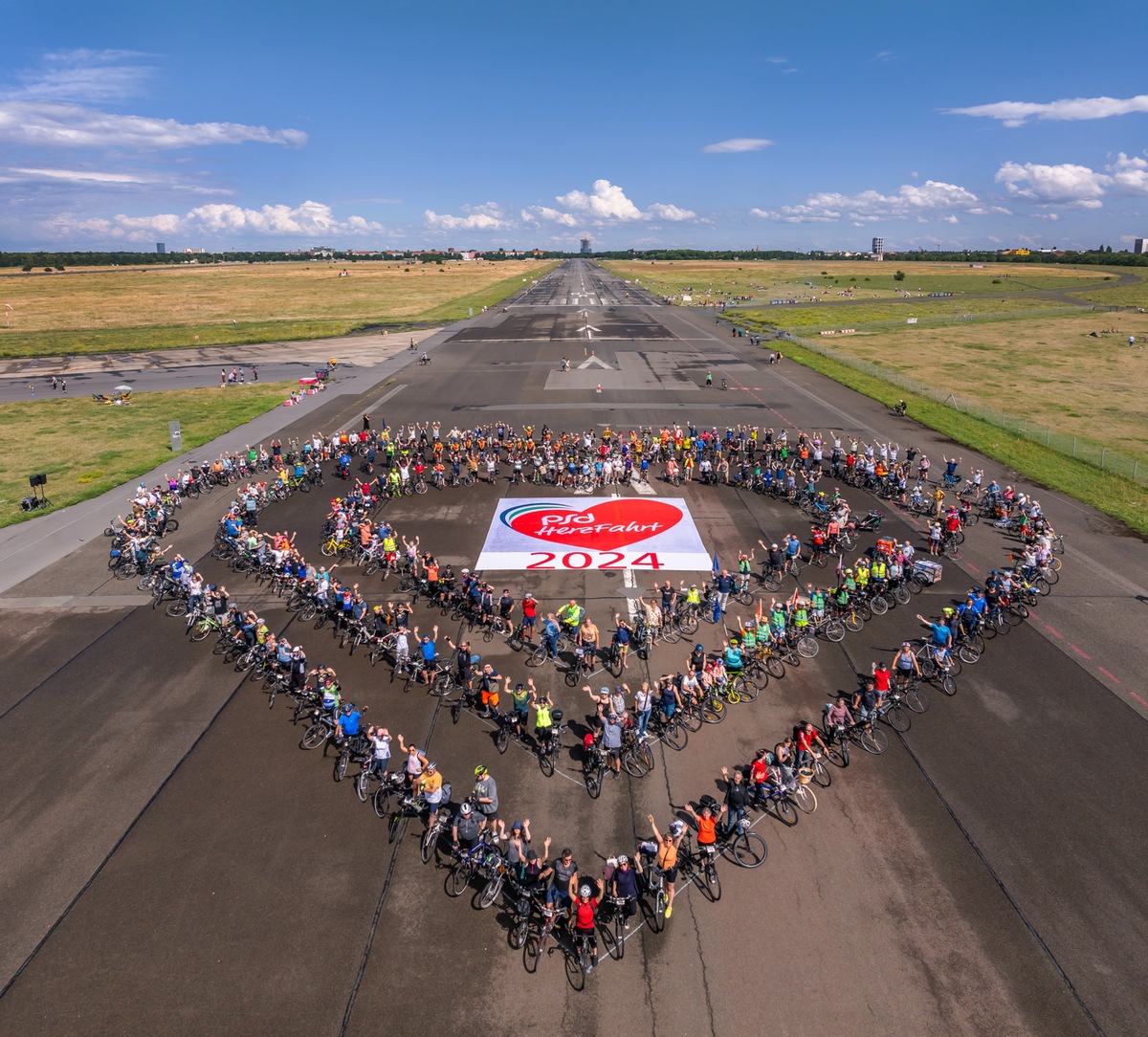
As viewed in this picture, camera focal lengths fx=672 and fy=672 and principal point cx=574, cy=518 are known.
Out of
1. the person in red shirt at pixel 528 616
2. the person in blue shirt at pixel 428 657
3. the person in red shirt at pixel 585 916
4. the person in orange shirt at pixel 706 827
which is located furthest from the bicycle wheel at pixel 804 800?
the person in blue shirt at pixel 428 657

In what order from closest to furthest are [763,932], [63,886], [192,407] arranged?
[763,932] < [63,886] < [192,407]

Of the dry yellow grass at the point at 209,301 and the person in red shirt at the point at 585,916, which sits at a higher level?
the dry yellow grass at the point at 209,301

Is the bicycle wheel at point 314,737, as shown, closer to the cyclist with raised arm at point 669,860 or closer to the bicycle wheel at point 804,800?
the cyclist with raised arm at point 669,860

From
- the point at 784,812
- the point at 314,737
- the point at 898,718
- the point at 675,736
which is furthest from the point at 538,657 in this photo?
the point at 898,718

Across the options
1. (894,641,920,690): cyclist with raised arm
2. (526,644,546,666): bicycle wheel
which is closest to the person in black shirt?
(894,641,920,690): cyclist with raised arm

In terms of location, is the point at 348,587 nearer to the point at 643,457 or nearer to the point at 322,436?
the point at 643,457

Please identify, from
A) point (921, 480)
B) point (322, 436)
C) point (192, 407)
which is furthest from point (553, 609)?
point (192, 407)

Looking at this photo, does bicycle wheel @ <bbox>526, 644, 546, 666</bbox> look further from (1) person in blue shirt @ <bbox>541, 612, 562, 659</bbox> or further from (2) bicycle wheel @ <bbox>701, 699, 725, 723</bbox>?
(2) bicycle wheel @ <bbox>701, 699, 725, 723</bbox>
